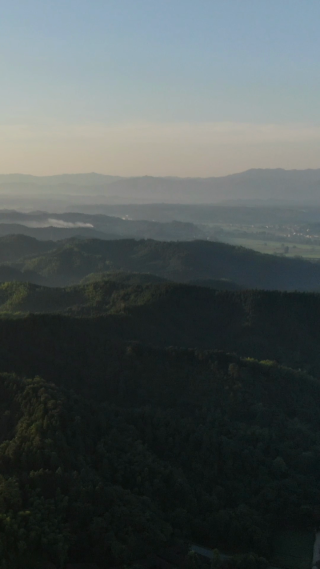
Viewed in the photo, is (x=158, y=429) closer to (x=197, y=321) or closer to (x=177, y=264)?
(x=197, y=321)

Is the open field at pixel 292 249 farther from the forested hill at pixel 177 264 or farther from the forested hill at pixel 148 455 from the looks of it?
the forested hill at pixel 148 455

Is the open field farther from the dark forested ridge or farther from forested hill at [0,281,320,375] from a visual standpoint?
the dark forested ridge

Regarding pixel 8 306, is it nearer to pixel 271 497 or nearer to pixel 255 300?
pixel 255 300

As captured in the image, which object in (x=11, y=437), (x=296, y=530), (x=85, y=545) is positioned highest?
(x=11, y=437)

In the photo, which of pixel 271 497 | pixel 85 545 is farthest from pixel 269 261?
pixel 85 545

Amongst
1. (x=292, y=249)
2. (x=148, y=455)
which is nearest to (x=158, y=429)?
(x=148, y=455)

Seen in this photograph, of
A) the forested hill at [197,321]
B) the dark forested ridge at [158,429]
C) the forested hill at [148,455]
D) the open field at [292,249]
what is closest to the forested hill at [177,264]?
the open field at [292,249]

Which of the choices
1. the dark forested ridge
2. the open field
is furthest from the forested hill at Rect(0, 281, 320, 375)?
the open field
